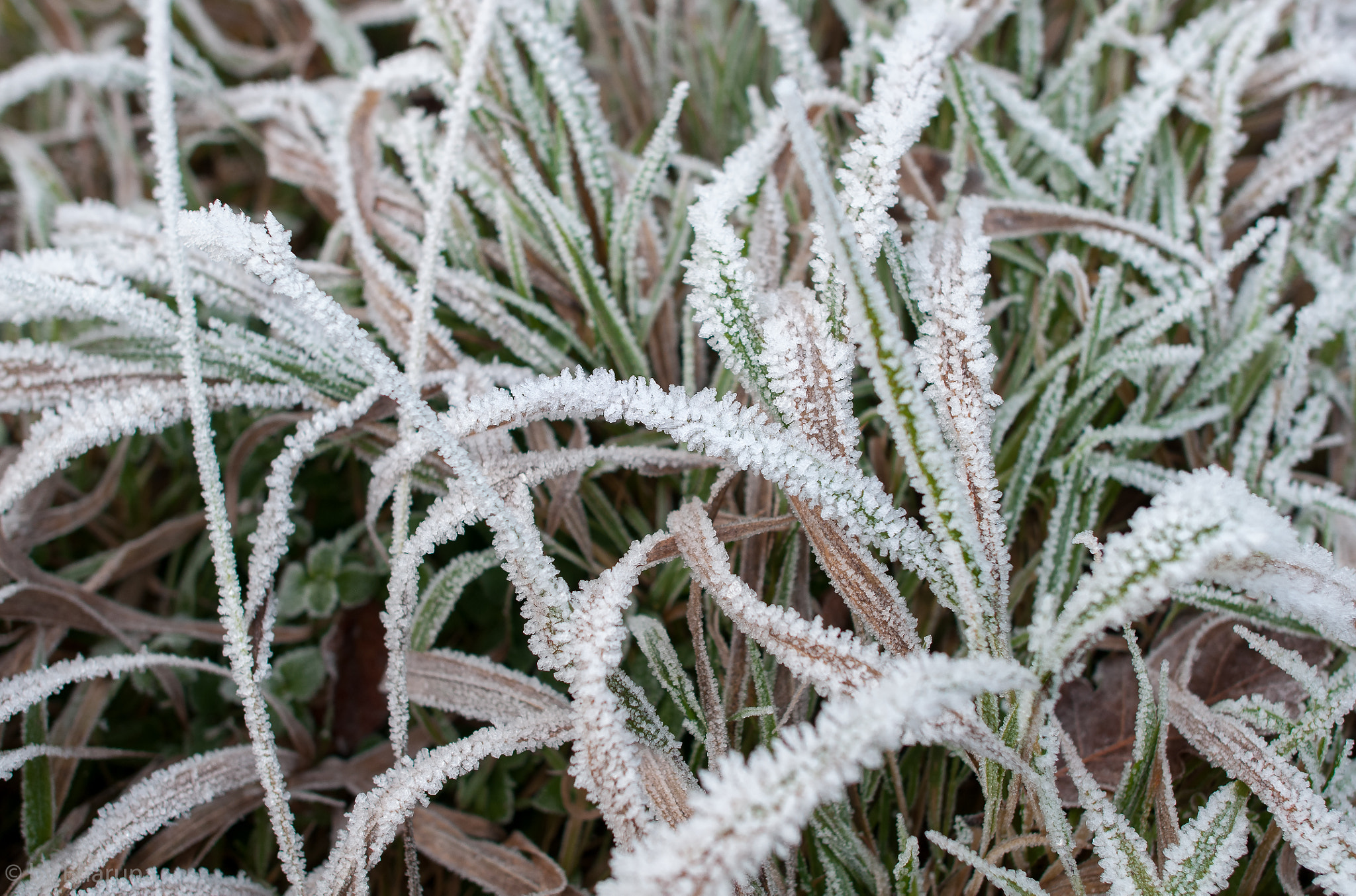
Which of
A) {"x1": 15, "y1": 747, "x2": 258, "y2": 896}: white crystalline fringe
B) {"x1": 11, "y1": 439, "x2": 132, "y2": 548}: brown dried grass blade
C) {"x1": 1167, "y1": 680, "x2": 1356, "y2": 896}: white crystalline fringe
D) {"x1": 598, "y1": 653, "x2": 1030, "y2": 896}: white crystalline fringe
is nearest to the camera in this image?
{"x1": 598, "y1": 653, "x2": 1030, "y2": 896}: white crystalline fringe

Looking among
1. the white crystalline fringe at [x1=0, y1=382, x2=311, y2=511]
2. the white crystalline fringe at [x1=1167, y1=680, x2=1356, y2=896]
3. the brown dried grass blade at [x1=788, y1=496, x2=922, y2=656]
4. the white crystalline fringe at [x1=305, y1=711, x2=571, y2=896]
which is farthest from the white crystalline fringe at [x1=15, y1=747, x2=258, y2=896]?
the white crystalline fringe at [x1=1167, y1=680, x2=1356, y2=896]

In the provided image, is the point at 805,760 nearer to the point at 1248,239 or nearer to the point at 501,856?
the point at 501,856

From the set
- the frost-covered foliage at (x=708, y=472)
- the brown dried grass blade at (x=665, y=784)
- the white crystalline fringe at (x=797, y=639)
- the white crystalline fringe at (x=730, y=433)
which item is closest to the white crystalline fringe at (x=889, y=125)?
the frost-covered foliage at (x=708, y=472)

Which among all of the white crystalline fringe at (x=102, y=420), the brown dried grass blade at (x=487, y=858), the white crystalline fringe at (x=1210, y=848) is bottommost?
the brown dried grass blade at (x=487, y=858)

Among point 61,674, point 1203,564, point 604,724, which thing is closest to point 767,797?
point 604,724

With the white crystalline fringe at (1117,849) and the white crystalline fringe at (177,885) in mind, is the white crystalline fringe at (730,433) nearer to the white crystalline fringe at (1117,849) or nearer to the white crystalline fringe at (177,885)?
the white crystalline fringe at (1117,849)

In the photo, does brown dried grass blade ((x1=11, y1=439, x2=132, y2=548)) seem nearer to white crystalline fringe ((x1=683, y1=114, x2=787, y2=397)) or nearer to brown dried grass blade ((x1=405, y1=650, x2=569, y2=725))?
brown dried grass blade ((x1=405, y1=650, x2=569, y2=725))

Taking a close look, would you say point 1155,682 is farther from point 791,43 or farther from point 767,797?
point 791,43
